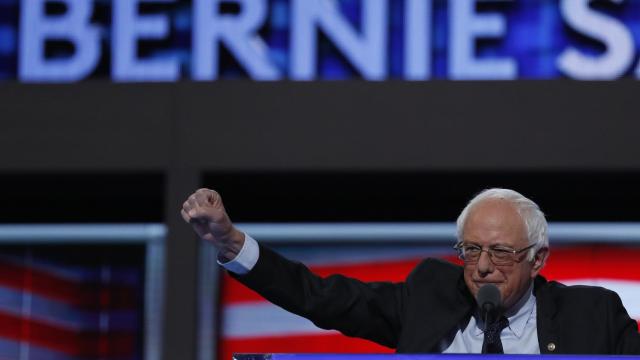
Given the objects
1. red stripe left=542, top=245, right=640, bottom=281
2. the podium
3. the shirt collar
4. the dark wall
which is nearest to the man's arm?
the shirt collar

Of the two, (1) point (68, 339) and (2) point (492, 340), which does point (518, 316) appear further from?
(1) point (68, 339)

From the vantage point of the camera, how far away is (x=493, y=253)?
8.95 ft

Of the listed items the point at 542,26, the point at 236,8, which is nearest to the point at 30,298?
the point at 236,8

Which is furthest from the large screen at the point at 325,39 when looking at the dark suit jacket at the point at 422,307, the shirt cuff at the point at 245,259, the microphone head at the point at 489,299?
the microphone head at the point at 489,299

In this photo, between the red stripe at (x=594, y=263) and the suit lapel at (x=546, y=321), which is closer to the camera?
the suit lapel at (x=546, y=321)

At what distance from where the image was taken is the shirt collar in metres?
2.85

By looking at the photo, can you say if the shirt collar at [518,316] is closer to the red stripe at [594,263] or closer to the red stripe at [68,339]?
the red stripe at [594,263]

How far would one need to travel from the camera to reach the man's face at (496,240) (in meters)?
2.72

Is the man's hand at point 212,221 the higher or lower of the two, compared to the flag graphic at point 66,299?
higher

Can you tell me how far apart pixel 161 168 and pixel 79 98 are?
516 millimetres

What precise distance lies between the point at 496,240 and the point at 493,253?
3 cm

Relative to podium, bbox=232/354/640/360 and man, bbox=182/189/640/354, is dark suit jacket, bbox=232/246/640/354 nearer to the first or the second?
man, bbox=182/189/640/354

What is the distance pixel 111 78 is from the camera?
5.52m

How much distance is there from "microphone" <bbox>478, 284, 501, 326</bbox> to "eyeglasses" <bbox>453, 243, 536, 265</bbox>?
332 millimetres
